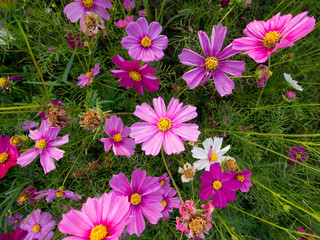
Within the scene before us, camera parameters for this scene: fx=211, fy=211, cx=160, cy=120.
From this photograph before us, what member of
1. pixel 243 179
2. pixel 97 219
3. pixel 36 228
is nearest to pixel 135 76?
pixel 97 219

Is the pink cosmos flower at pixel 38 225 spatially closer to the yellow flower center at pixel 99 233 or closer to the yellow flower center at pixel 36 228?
the yellow flower center at pixel 36 228

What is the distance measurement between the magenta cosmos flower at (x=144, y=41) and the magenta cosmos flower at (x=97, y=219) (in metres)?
0.63

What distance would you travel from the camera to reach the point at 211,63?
0.89 meters

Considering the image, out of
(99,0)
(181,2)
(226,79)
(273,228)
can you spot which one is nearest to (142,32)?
(99,0)

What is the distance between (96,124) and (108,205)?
28 cm

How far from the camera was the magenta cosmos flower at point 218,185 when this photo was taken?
0.90m

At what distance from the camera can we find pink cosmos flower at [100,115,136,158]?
3.30 feet

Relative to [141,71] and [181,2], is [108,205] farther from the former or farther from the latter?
[181,2]

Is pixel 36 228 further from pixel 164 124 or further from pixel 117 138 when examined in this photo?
pixel 164 124

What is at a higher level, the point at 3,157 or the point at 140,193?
the point at 3,157

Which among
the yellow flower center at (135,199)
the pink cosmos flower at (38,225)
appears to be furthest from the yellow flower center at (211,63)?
the pink cosmos flower at (38,225)

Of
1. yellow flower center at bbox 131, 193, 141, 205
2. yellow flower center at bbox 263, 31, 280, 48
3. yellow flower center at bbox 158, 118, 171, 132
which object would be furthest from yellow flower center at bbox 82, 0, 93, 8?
yellow flower center at bbox 131, 193, 141, 205

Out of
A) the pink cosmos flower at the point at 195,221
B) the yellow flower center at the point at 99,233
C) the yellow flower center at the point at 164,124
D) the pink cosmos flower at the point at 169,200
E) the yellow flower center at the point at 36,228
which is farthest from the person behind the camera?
the yellow flower center at the point at 36,228

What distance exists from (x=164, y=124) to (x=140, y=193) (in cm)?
36
